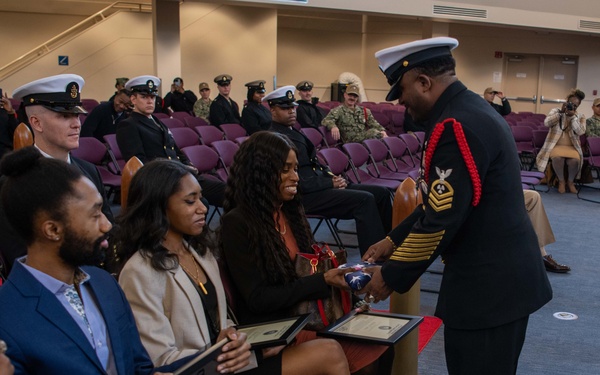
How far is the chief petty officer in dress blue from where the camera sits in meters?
1.99

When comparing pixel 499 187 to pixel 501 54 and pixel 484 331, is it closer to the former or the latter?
pixel 484 331

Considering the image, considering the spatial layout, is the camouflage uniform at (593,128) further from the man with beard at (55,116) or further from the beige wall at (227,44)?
the man with beard at (55,116)

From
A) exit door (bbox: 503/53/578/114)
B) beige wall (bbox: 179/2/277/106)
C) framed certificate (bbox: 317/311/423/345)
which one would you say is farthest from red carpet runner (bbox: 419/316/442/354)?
exit door (bbox: 503/53/578/114)

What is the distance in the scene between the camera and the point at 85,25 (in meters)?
16.5

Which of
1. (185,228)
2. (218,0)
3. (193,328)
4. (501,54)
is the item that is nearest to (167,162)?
(185,228)

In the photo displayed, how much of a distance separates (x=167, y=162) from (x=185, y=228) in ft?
0.84

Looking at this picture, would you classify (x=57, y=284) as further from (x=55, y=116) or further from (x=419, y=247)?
(x=55, y=116)

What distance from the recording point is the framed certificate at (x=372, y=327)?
2.37 meters

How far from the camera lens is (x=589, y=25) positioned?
53.4 ft

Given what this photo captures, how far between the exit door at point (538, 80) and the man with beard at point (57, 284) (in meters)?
19.7

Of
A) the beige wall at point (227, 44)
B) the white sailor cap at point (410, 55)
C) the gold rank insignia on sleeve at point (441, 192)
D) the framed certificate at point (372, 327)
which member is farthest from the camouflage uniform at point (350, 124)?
the beige wall at point (227, 44)

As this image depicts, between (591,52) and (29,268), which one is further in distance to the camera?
(591,52)

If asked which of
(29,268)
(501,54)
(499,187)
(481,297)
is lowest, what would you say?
(481,297)

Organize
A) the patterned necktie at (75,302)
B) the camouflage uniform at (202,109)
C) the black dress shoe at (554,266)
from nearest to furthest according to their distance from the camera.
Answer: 1. the patterned necktie at (75,302)
2. the black dress shoe at (554,266)
3. the camouflage uniform at (202,109)
